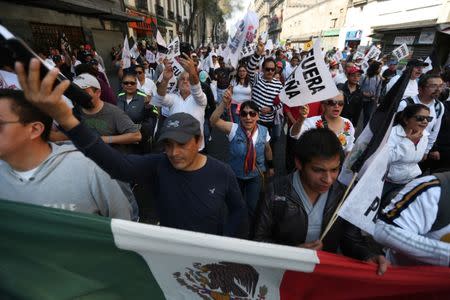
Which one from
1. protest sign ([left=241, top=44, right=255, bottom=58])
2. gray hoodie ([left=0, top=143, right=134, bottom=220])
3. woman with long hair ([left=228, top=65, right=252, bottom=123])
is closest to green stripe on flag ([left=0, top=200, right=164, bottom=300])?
gray hoodie ([left=0, top=143, right=134, bottom=220])

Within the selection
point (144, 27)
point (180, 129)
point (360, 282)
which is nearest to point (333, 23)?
point (144, 27)

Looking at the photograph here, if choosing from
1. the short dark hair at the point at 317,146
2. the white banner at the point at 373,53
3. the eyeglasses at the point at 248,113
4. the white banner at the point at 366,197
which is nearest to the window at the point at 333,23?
the white banner at the point at 373,53

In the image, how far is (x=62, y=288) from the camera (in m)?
1.29

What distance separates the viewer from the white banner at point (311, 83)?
2834 mm

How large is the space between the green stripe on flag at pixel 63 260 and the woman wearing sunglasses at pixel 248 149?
72.8 inches

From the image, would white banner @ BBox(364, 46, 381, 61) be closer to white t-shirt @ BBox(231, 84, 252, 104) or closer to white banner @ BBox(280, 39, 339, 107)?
white t-shirt @ BBox(231, 84, 252, 104)

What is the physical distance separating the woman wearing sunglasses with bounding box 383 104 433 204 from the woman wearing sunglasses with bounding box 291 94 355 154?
0.41 m

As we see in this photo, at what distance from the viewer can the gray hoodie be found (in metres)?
1.42

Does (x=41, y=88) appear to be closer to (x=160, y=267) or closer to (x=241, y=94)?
(x=160, y=267)

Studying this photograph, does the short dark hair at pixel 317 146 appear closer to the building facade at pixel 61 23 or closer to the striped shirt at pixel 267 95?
the striped shirt at pixel 267 95

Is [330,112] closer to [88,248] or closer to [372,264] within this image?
[372,264]

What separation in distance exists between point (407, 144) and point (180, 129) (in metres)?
2.37

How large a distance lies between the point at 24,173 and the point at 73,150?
0.25 metres

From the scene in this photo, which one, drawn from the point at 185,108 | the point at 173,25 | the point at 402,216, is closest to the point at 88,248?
the point at 402,216
